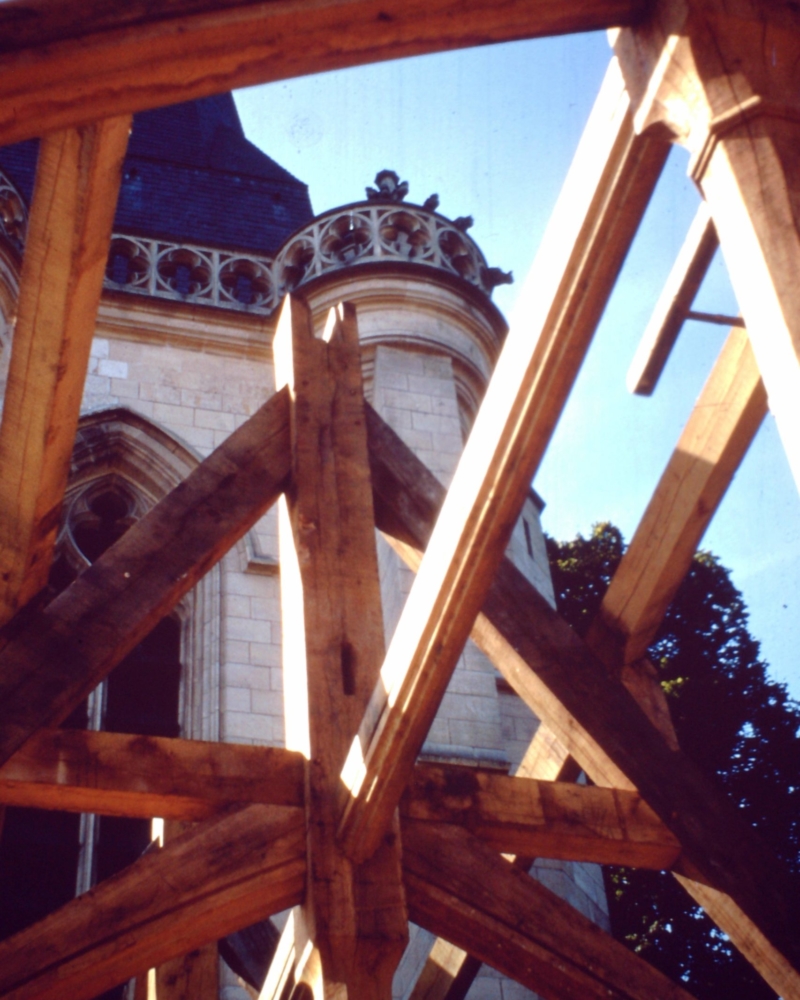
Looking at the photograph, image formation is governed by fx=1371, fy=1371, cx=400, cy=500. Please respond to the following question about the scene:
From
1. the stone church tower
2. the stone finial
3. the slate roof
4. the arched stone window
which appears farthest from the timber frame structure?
the slate roof

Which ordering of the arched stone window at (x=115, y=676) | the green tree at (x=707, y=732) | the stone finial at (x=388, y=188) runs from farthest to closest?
the green tree at (x=707, y=732), the stone finial at (x=388, y=188), the arched stone window at (x=115, y=676)

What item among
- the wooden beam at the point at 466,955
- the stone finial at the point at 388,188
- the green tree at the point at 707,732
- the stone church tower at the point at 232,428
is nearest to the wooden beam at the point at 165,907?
the wooden beam at the point at 466,955

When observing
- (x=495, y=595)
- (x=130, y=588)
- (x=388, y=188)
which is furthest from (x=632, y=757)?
(x=388, y=188)

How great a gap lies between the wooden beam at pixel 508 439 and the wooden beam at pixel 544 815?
1.07 ft

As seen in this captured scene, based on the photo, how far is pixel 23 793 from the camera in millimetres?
3170

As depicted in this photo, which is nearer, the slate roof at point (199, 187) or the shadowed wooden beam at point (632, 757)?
the shadowed wooden beam at point (632, 757)

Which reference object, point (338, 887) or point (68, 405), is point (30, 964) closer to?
point (338, 887)

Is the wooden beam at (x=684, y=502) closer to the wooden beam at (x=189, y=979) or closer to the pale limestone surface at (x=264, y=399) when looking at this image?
the wooden beam at (x=189, y=979)

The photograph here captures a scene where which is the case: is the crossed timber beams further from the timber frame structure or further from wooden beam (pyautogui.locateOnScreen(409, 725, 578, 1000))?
wooden beam (pyautogui.locateOnScreen(409, 725, 578, 1000))

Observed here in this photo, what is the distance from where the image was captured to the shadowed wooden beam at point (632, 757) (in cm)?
350

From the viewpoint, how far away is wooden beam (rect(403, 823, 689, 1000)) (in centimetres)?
334

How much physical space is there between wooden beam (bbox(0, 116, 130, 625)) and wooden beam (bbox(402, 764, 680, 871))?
3.75 feet

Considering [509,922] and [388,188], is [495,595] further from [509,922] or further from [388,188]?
[388,188]

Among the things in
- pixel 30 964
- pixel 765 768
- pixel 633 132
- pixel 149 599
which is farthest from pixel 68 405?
pixel 765 768
